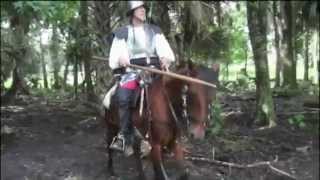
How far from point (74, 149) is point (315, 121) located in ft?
17.5

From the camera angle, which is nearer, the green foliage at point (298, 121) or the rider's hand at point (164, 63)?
the rider's hand at point (164, 63)

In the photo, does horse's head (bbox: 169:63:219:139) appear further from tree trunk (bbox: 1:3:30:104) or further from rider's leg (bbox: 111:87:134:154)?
tree trunk (bbox: 1:3:30:104)

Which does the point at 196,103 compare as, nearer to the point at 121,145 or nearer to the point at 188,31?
the point at 121,145

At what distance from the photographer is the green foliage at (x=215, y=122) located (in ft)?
37.9

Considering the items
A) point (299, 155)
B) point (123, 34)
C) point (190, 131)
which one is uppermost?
point (123, 34)

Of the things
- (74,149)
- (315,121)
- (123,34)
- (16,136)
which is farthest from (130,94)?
(315,121)

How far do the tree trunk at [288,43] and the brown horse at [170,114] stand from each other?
44.9ft

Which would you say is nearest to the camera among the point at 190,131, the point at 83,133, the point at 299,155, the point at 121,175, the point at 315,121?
the point at 190,131

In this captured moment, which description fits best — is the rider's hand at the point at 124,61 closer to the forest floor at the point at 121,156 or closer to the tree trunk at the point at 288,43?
the forest floor at the point at 121,156

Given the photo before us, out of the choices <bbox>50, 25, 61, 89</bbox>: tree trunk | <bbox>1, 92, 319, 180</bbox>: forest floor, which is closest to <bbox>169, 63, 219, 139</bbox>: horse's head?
<bbox>1, 92, 319, 180</bbox>: forest floor

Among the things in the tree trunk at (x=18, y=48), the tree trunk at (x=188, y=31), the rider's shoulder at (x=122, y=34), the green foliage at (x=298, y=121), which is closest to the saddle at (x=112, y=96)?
the rider's shoulder at (x=122, y=34)

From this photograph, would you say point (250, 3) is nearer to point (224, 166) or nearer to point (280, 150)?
point (280, 150)

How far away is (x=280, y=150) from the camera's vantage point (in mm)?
10586

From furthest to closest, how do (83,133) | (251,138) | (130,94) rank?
(83,133) < (251,138) < (130,94)
